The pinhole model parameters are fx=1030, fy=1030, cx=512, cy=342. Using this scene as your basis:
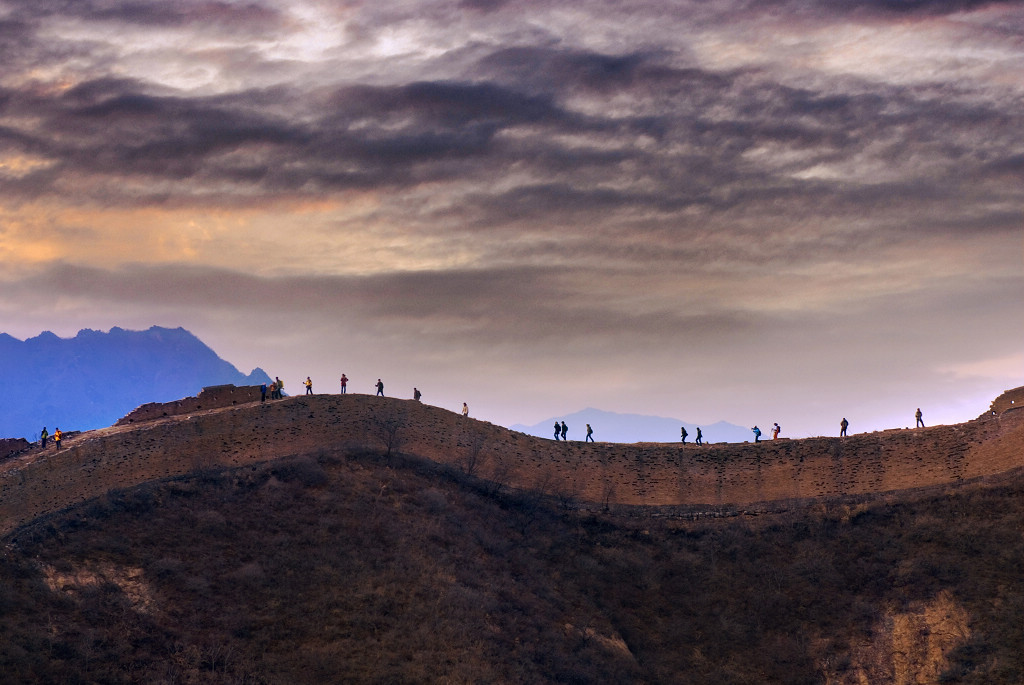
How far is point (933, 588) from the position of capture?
30609 millimetres

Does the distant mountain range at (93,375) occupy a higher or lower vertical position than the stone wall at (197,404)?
higher

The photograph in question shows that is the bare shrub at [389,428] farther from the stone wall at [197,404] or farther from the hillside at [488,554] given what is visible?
the stone wall at [197,404]

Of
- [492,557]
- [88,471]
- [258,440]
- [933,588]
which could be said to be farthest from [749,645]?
[88,471]

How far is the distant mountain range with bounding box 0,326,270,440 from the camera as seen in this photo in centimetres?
17012

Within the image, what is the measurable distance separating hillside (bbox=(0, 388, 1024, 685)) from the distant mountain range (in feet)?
466

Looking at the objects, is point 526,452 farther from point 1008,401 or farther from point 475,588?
point 1008,401

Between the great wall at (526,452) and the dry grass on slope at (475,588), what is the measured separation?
1.10 m

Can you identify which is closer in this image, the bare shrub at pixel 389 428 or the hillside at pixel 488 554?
the hillside at pixel 488 554

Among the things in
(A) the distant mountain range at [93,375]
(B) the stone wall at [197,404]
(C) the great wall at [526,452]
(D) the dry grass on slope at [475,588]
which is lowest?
(D) the dry grass on slope at [475,588]

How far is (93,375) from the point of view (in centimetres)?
17900

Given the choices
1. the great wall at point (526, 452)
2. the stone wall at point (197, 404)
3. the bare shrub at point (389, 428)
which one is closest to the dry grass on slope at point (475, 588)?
the bare shrub at point (389, 428)

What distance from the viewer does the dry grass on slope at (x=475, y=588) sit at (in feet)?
86.0

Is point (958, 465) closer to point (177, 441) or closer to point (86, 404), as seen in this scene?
point (177, 441)

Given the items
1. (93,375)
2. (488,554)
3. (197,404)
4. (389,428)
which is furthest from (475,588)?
(93,375)
